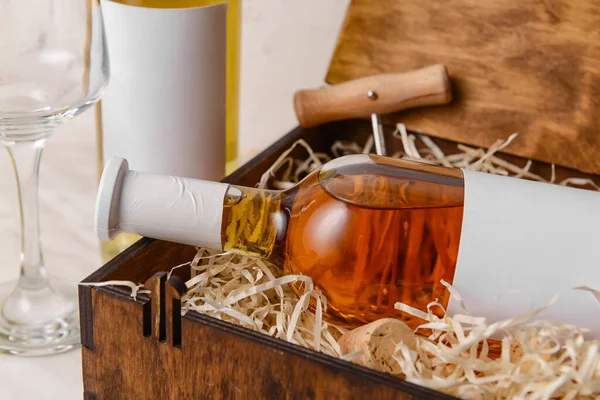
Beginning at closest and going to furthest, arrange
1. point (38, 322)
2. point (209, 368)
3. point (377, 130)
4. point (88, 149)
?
1. point (209, 368)
2. point (38, 322)
3. point (377, 130)
4. point (88, 149)

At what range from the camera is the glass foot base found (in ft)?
1.86

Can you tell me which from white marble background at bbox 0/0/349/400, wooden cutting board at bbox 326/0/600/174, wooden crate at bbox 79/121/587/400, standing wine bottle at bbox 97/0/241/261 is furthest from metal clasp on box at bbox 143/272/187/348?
wooden cutting board at bbox 326/0/600/174

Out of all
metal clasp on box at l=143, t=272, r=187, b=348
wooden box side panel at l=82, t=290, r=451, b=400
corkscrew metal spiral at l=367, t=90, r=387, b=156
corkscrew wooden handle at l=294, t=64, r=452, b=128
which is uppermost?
corkscrew wooden handle at l=294, t=64, r=452, b=128

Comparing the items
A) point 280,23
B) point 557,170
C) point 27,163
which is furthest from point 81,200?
point 557,170

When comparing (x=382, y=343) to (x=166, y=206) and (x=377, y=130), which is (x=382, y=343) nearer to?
(x=166, y=206)

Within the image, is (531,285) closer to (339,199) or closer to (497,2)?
(339,199)

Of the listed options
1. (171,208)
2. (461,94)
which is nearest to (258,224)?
(171,208)

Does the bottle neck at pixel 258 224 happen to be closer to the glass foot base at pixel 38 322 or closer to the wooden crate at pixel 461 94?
the wooden crate at pixel 461 94

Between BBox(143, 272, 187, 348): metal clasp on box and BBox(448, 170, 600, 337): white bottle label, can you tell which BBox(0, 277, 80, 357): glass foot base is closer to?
BBox(143, 272, 187, 348): metal clasp on box

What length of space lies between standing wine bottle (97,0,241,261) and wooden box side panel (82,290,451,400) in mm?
229

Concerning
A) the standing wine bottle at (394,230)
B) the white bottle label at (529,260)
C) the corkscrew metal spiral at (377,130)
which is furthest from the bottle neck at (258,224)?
the corkscrew metal spiral at (377,130)

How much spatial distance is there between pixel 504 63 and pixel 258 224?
34 centimetres

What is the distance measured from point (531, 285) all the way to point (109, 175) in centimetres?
24

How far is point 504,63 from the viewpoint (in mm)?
720
